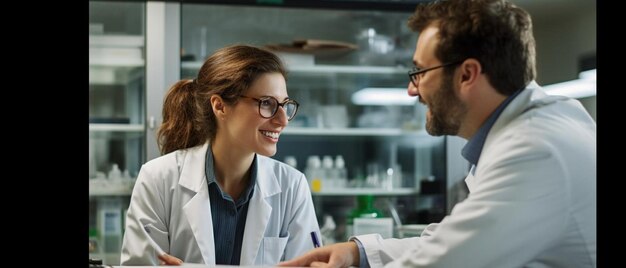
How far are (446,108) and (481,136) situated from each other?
76mm

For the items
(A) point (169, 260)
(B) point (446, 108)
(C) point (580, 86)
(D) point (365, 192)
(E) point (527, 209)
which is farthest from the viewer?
(C) point (580, 86)

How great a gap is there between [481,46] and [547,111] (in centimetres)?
14

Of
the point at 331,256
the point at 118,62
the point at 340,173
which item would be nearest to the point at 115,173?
the point at 118,62

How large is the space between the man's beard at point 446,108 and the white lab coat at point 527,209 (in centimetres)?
11

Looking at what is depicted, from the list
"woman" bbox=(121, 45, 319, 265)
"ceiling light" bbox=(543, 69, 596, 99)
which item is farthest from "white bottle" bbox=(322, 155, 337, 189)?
"woman" bbox=(121, 45, 319, 265)

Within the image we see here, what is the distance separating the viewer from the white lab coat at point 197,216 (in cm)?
172

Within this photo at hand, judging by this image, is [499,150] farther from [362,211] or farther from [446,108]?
[362,211]

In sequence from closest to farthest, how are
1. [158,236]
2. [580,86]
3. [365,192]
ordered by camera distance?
[158,236]
[365,192]
[580,86]

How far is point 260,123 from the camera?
1832mm

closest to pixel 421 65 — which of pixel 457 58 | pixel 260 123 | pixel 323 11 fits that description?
pixel 457 58

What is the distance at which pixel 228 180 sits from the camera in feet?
6.22

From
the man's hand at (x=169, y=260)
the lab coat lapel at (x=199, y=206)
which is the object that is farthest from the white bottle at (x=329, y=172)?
the man's hand at (x=169, y=260)

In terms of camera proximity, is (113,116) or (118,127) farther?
(113,116)

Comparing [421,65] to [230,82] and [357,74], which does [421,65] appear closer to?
[230,82]
